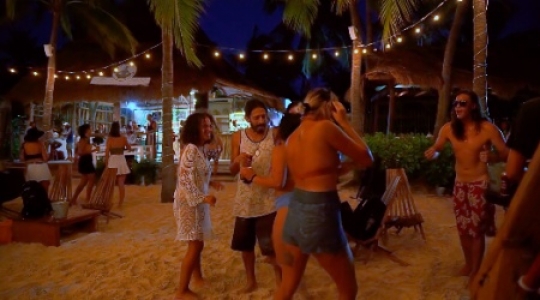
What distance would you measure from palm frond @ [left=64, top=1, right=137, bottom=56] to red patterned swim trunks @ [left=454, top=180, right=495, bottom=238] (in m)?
12.5

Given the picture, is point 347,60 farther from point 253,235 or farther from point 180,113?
point 253,235

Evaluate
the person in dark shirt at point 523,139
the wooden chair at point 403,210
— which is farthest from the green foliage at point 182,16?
the person in dark shirt at point 523,139

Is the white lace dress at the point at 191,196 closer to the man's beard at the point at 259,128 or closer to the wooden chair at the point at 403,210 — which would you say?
the man's beard at the point at 259,128

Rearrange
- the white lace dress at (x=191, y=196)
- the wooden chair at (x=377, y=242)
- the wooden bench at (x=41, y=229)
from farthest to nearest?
the wooden bench at (x=41, y=229)
the wooden chair at (x=377, y=242)
the white lace dress at (x=191, y=196)

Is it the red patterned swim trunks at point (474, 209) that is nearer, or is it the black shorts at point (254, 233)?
the black shorts at point (254, 233)

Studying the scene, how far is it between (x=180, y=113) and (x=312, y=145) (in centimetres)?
1589

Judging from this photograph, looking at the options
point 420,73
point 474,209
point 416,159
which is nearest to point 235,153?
point 474,209

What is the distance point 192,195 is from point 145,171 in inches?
367

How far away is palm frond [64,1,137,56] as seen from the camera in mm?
14406

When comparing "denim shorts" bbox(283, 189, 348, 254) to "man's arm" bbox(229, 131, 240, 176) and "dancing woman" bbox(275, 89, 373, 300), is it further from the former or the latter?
"man's arm" bbox(229, 131, 240, 176)

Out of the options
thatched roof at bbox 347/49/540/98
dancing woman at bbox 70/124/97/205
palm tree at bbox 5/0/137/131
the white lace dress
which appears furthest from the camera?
palm tree at bbox 5/0/137/131

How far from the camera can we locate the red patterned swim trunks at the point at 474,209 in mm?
3908

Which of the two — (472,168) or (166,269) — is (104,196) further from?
(472,168)

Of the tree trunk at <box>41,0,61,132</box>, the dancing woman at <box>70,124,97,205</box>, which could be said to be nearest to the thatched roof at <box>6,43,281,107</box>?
the tree trunk at <box>41,0,61,132</box>
